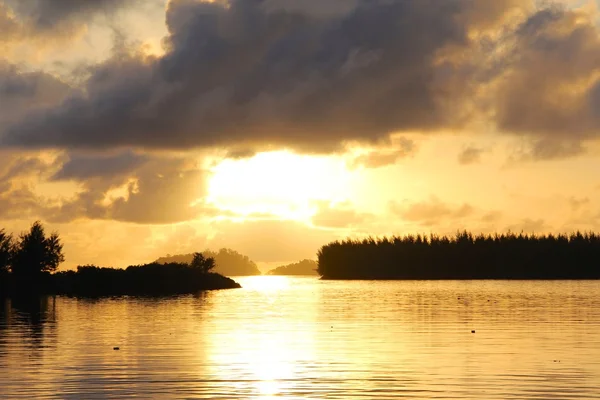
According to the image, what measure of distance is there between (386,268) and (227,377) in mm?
156763

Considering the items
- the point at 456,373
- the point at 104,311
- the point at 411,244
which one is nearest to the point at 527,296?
the point at 104,311

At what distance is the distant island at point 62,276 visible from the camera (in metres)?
136

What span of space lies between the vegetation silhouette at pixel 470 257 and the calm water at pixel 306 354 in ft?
328

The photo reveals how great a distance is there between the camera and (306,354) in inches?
1818

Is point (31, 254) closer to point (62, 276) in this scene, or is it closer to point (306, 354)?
point (62, 276)

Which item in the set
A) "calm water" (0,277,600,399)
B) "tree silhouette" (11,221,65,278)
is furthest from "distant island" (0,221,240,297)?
"calm water" (0,277,600,399)

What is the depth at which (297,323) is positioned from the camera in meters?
68.8

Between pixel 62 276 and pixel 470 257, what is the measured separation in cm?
8634

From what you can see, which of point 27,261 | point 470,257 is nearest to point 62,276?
point 27,261

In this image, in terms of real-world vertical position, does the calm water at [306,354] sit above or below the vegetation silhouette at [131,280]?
below

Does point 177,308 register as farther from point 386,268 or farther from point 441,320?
point 386,268

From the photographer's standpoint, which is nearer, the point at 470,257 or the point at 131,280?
the point at 131,280

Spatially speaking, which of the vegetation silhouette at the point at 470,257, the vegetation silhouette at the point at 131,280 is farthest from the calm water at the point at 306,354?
the vegetation silhouette at the point at 470,257

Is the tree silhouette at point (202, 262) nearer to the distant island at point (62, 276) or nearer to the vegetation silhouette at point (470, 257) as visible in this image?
the distant island at point (62, 276)
